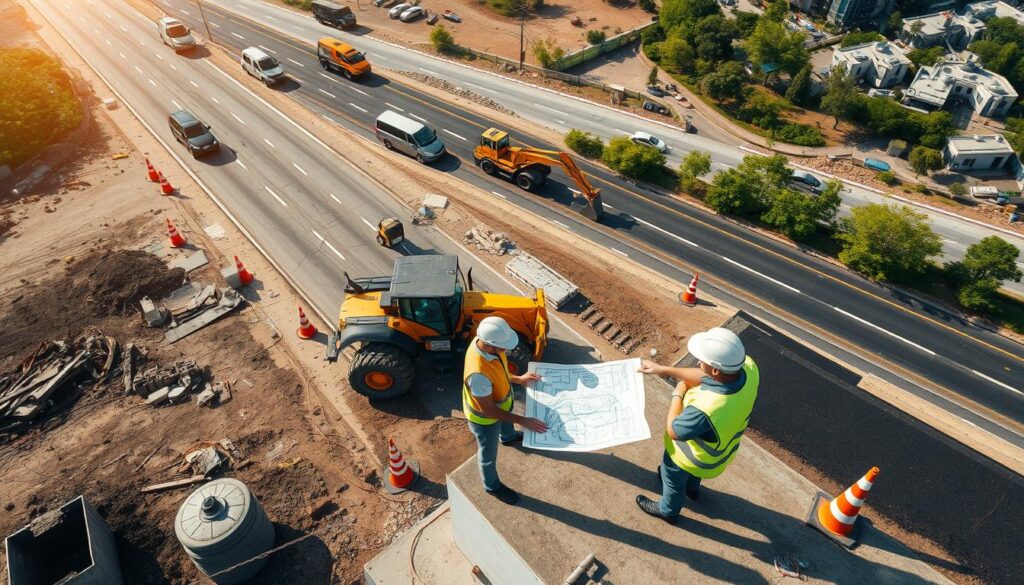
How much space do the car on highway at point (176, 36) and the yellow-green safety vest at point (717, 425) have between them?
1777 inches

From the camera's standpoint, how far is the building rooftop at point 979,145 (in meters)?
43.7

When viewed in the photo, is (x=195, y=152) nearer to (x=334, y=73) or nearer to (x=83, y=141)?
(x=83, y=141)

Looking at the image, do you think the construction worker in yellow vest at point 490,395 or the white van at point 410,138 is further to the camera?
the white van at point 410,138

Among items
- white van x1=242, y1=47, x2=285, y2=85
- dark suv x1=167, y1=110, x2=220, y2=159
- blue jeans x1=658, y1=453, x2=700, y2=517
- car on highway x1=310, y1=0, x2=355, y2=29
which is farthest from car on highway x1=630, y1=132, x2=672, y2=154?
blue jeans x1=658, y1=453, x2=700, y2=517

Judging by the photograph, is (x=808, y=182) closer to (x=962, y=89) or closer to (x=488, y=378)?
(x=488, y=378)

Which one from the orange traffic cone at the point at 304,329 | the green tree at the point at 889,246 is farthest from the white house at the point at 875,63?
the orange traffic cone at the point at 304,329

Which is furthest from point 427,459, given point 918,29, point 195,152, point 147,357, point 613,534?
point 918,29

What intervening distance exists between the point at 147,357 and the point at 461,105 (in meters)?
26.3

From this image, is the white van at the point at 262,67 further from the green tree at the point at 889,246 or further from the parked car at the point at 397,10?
the green tree at the point at 889,246

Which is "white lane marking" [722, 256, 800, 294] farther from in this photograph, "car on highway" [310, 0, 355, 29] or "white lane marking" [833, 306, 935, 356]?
"car on highway" [310, 0, 355, 29]

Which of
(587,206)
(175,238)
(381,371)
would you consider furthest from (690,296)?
(175,238)

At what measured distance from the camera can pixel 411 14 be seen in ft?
172

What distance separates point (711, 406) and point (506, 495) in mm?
3440

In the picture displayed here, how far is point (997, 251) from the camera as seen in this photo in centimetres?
2259
